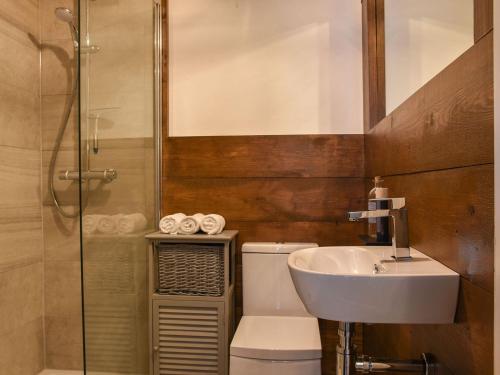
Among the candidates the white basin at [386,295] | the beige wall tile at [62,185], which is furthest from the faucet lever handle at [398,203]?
the beige wall tile at [62,185]

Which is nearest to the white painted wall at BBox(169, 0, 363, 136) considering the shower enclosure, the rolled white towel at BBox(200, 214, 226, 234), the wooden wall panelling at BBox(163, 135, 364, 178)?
the wooden wall panelling at BBox(163, 135, 364, 178)

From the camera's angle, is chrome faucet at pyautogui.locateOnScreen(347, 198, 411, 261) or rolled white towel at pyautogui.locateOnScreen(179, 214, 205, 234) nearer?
chrome faucet at pyautogui.locateOnScreen(347, 198, 411, 261)

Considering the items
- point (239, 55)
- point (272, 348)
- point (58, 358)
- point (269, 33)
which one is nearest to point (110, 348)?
point (272, 348)

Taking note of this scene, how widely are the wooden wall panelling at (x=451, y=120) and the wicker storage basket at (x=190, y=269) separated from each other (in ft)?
3.15

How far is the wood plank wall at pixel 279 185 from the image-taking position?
2047 mm

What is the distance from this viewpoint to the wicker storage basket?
1.83m

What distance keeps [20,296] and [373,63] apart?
2173 mm

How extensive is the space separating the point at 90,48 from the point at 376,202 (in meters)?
1.15

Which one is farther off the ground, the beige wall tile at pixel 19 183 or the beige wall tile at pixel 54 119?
the beige wall tile at pixel 54 119

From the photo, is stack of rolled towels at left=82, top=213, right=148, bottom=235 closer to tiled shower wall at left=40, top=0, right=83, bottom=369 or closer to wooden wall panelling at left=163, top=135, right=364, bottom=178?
wooden wall panelling at left=163, top=135, right=364, bottom=178

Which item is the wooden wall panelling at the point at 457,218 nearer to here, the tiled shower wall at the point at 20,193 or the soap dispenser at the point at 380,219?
the soap dispenser at the point at 380,219

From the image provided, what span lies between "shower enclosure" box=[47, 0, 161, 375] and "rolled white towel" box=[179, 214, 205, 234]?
0.18 m

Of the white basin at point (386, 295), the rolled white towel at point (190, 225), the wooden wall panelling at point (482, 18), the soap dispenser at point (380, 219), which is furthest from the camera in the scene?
the rolled white towel at point (190, 225)

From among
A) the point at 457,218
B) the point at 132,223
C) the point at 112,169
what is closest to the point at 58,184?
the point at 132,223
